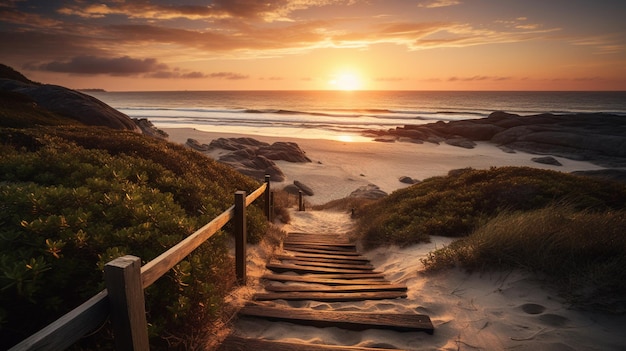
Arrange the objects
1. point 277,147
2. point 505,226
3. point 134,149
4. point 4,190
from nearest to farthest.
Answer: point 4,190 → point 505,226 → point 134,149 → point 277,147

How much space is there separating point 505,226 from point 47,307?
238 inches

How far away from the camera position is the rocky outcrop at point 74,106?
56.9 ft

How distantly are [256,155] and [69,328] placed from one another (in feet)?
86.3

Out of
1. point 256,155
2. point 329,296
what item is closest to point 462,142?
point 256,155

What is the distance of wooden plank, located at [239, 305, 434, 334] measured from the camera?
12.1 ft

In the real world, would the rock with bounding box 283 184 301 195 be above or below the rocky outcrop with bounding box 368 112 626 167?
below

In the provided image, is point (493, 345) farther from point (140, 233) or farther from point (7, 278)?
point (7, 278)

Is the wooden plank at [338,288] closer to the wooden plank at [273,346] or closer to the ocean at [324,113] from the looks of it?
the wooden plank at [273,346]

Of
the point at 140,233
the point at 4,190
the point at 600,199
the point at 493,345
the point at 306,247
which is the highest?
the point at 4,190

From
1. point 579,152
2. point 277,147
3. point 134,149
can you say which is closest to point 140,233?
point 134,149

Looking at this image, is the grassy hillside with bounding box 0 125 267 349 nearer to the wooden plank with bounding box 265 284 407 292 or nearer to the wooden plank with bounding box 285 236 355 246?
the wooden plank with bounding box 265 284 407 292

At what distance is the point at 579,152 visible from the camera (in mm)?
35312

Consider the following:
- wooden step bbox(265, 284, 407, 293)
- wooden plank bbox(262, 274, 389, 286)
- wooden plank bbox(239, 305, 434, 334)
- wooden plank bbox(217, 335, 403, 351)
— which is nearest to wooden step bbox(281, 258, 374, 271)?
wooden plank bbox(262, 274, 389, 286)

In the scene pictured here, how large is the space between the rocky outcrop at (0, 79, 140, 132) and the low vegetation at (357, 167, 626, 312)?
15405 mm
